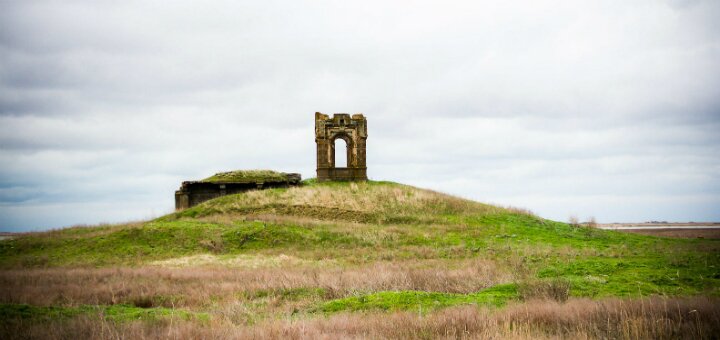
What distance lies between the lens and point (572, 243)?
2322 cm

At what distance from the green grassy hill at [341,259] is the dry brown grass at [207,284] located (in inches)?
2.0

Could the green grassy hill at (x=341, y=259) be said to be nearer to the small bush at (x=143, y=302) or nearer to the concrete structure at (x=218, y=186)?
the small bush at (x=143, y=302)

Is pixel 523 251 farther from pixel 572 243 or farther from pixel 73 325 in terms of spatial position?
pixel 73 325

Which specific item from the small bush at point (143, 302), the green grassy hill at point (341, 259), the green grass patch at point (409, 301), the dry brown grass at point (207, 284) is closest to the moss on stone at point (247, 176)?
the green grassy hill at point (341, 259)

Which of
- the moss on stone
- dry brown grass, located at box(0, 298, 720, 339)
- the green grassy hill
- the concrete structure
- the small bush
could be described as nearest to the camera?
dry brown grass, located at box(0, 298, 720, 339)

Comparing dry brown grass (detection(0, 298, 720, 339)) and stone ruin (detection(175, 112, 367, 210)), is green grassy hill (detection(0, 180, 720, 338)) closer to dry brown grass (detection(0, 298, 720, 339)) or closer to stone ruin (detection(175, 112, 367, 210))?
dry brown grass (detection(0, 298, 720, 339))

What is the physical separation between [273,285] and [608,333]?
824 centimetres

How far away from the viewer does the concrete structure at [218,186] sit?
36562 millimetres

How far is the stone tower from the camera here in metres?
37.7

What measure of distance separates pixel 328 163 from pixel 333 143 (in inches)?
67.8

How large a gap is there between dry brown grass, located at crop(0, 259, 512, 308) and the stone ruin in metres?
21.7

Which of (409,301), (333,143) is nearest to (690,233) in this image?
(333,143)

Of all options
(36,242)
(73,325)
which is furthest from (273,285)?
(36,242)

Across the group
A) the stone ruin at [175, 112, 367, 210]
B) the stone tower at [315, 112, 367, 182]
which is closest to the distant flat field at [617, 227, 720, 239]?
the stone tower at [315, 112, 367, 182]
